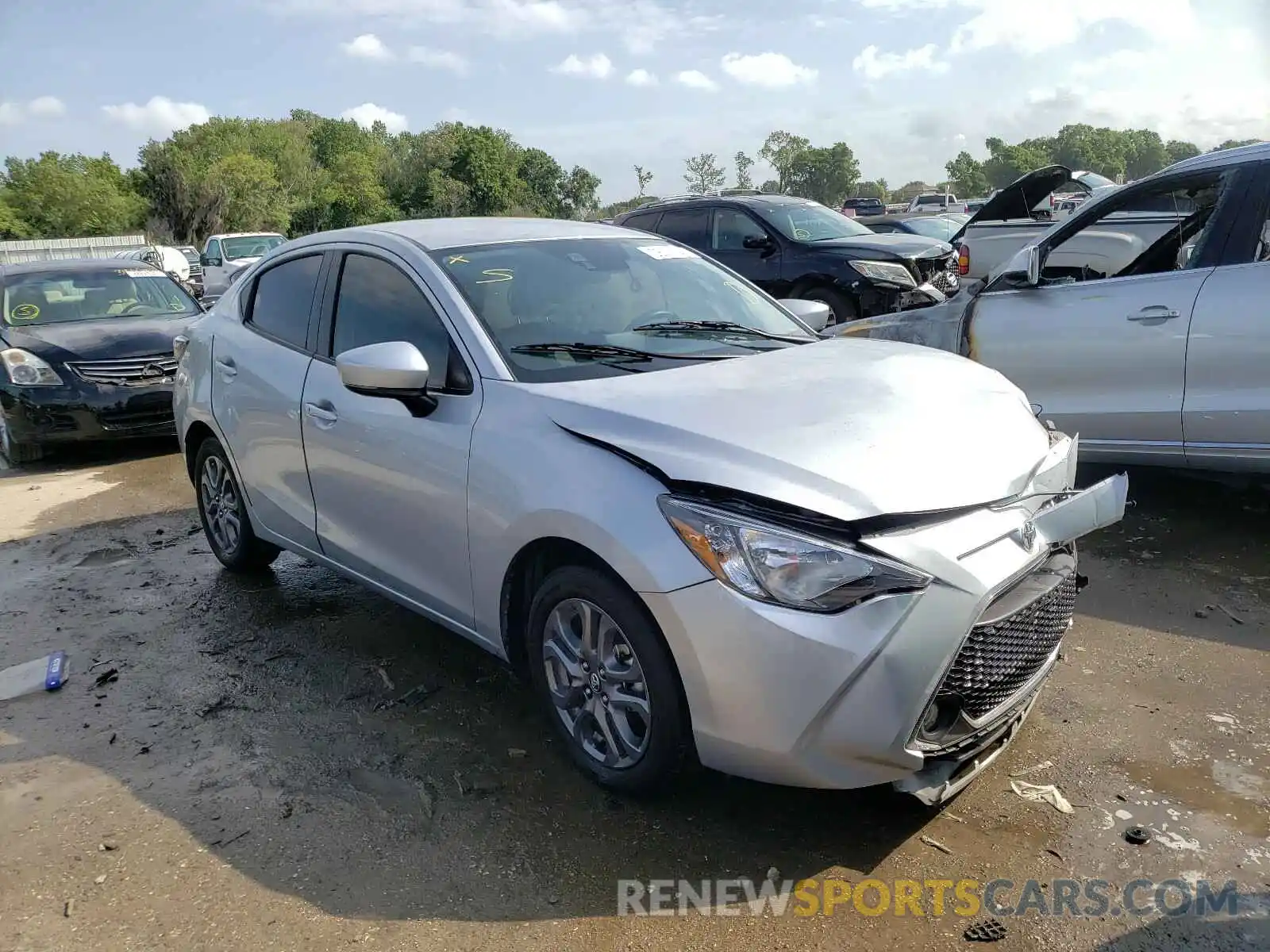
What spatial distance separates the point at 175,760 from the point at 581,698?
1557 millimetres

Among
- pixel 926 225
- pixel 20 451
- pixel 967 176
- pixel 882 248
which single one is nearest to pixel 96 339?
pixel 20 451

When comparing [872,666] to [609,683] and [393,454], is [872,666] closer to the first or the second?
[609,683]

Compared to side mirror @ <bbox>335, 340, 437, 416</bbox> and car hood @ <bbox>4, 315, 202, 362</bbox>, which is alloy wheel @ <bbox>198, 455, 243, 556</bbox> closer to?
side mirror @ <bbox>335, 340, 437, 416</bbox>

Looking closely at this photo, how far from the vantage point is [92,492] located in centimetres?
774

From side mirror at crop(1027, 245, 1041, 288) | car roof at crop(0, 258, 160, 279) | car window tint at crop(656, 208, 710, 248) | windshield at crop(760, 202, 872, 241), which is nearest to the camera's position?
side mirror at crop(1027, 245, 1041, 288)

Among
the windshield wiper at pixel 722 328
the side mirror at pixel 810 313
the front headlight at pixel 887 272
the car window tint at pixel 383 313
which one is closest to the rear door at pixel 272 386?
the car window tint at pixel 383 313

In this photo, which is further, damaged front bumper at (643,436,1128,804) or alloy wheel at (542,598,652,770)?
alloy wheel at (542,598,652,770)

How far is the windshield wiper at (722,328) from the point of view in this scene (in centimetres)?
394

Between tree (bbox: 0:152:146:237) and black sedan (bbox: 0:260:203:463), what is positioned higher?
tree (bbox: 0:152:146:237)

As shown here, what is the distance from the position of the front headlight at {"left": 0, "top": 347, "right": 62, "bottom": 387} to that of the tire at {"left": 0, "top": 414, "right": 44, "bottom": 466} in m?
0.43

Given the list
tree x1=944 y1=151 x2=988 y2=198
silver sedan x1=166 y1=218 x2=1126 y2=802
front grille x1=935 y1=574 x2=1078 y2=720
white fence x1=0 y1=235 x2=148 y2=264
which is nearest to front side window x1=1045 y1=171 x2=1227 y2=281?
silver sedan x1=166 y1=218 x2=1126 y2=802

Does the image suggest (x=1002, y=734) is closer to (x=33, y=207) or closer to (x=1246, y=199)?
(x=1246, y=199)

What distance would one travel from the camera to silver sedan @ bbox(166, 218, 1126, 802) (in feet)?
8.52

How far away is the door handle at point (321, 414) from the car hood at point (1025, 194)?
21.5ft
